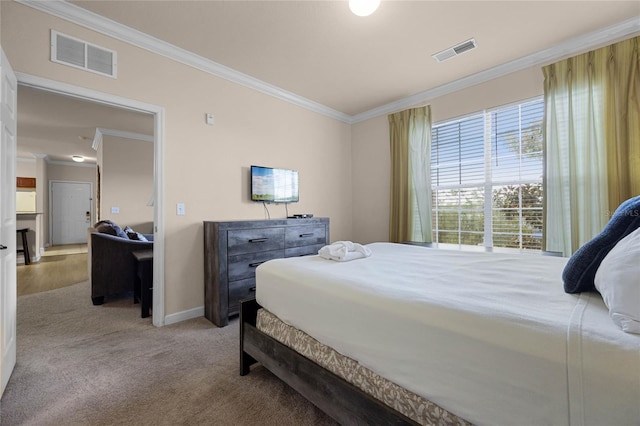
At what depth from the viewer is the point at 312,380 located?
1362mm

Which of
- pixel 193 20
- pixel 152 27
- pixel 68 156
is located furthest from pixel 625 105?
pixel 68 156

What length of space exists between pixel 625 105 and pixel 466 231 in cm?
183

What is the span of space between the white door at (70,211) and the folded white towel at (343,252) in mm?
9738

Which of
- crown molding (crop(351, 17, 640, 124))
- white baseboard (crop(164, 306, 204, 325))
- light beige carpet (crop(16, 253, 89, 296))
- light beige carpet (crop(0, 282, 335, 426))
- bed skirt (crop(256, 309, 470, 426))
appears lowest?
light beige carpet (crop(0, 282, 335, 426))

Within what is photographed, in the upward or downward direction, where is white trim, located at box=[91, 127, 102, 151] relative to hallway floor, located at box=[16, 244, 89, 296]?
upward

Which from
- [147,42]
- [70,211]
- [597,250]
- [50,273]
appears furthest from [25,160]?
[597,250]

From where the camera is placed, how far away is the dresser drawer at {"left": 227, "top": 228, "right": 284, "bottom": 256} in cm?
279

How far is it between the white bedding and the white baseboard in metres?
1.78

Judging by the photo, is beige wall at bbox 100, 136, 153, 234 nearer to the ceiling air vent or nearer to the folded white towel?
the folded white towel

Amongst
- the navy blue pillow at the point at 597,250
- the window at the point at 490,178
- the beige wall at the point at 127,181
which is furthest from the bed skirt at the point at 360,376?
the beige wall at the point at 127,181

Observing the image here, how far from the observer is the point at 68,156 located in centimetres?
750

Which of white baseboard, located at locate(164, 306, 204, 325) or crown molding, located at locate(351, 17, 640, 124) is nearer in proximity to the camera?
crown molding, located at locate(351, 17, 640, 124)

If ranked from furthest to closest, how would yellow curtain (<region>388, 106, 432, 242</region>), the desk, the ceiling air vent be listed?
1. yellow curtain (<region>388, 106, 432, 242</region>)
2. the desk
3. the ceiling air vent

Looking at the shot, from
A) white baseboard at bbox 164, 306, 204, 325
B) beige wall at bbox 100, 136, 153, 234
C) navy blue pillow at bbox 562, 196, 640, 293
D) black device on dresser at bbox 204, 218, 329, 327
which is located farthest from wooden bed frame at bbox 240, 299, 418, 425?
beige wall at bbox 100, 136, 153, 234
